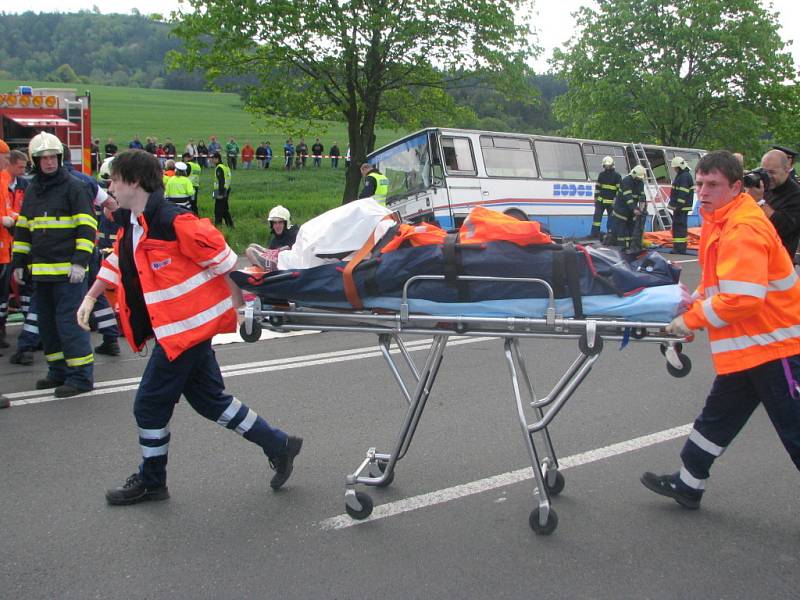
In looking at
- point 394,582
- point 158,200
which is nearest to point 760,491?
point 394,582

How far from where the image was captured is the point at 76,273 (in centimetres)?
609

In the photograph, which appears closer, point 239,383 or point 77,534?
point 77,534

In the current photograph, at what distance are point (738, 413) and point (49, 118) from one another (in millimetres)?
15478

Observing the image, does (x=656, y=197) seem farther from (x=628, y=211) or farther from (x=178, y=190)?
(x=178, y=190)

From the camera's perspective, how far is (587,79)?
3316cm

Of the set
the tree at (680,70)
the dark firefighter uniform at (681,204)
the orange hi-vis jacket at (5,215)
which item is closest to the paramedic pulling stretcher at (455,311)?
the orange hi-vis jacket at (5,215)

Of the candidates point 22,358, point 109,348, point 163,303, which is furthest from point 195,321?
point 22,358

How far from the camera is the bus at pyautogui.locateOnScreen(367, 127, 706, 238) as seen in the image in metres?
15.0

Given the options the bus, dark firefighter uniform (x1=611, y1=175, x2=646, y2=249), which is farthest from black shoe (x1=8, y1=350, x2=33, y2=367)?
dark firefighter uniform (x1=611, y1=175, x2=646, y2=249)

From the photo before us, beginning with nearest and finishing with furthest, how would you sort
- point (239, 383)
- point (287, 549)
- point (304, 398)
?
point (287, 549)
point (304, 398)
point (239, 383)

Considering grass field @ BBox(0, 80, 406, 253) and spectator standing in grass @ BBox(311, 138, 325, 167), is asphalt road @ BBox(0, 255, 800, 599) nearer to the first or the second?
grass field @ BBox(0, 80, 406, 253)

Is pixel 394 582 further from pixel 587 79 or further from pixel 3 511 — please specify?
pixel 587 79

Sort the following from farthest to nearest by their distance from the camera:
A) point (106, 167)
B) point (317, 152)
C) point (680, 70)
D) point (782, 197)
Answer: point (317, 152) → point (680, 70) → point (106, 167) → point (782, 197)

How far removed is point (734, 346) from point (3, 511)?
12.2ft
